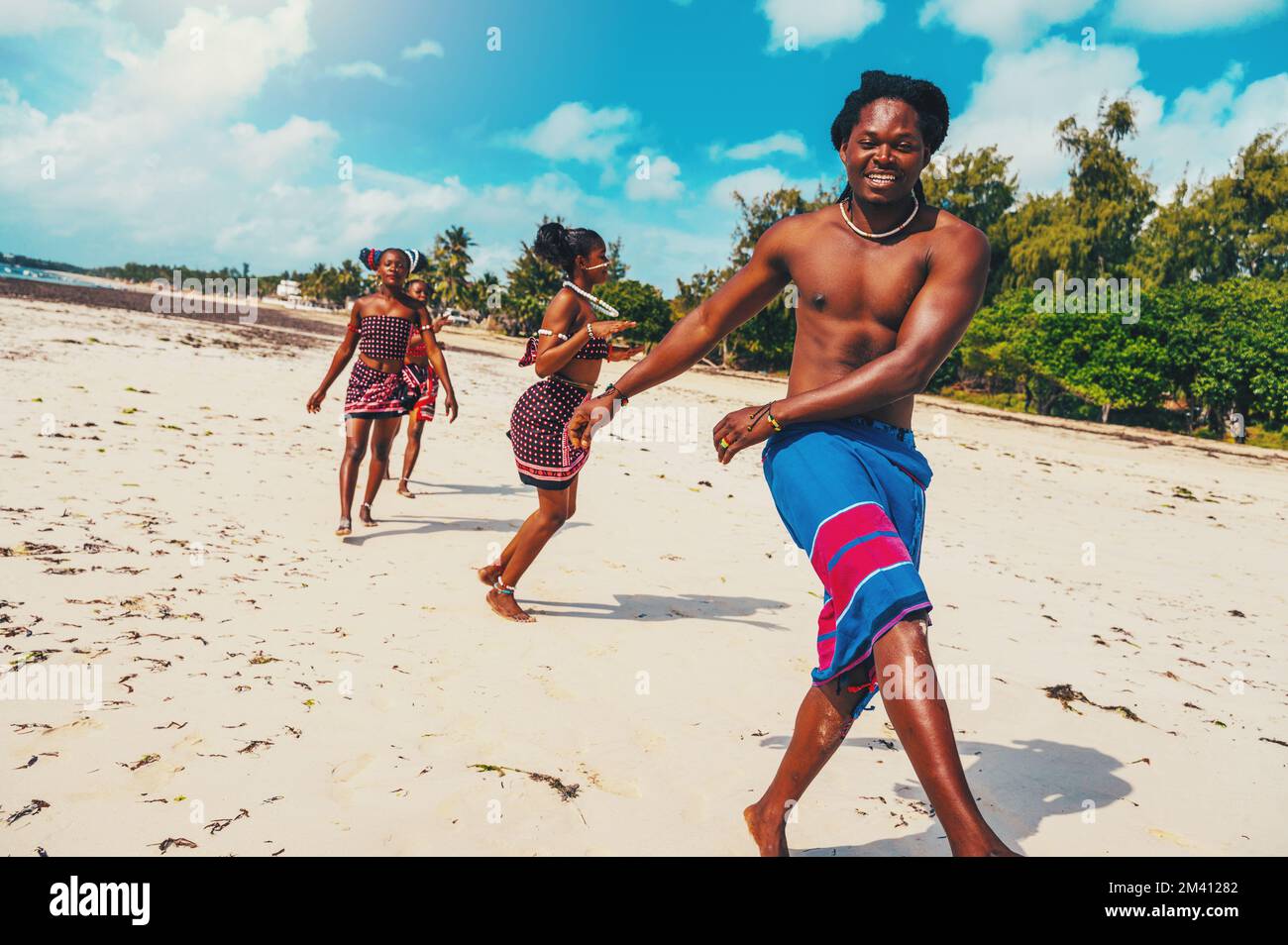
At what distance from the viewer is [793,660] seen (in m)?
4.33

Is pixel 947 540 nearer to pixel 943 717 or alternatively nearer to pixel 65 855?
pixel 943 717

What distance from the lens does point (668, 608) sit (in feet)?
16.7

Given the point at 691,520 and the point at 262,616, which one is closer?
the point at 262,616

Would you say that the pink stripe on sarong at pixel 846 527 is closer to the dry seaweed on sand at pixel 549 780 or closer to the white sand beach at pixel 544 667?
the white sand beach at pixel 544 667

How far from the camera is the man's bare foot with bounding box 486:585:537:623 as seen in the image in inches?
181

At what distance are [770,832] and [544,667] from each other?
173 cm

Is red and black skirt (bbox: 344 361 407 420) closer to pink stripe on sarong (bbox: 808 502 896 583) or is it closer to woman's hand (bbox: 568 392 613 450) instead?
woman's hand (bbox: 568 392 613 450)

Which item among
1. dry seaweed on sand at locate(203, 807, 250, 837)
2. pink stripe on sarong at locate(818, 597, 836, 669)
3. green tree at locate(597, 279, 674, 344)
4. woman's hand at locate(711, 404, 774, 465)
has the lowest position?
dry seaweed on sand at locate(203, 807, 250, 837)

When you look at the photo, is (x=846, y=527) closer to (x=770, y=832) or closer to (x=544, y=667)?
(x=770, y=832)

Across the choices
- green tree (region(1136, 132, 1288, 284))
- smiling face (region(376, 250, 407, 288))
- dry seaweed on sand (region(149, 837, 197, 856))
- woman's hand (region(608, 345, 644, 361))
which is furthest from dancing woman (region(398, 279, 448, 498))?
green tree (region(1136, 132, 1288, 284))

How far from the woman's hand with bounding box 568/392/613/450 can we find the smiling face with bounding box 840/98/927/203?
1.11 meters

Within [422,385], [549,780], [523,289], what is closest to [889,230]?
[549,780]
